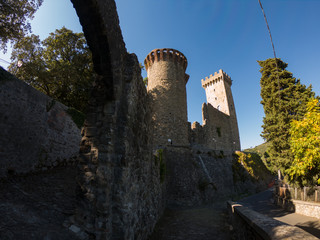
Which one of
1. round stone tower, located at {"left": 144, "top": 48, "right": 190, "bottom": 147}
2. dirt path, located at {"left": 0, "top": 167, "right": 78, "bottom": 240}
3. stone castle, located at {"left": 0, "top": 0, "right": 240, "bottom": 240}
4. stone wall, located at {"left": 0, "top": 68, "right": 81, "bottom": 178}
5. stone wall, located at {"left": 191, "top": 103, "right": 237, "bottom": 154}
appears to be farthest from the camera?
stone wall, located at {"left": 191, "top": 103, "right": 237, "bottom": 154}

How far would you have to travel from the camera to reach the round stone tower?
1394 centimetres

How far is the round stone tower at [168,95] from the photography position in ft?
45.7

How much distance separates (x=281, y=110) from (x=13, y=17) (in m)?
19.2

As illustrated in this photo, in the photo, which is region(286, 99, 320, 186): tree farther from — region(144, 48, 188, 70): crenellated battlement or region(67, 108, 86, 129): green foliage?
region(67, 108, 86, 129): green foliage

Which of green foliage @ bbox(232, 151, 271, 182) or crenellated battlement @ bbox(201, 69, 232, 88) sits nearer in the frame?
green foliage @ bbox(232, 151, 271, 182)

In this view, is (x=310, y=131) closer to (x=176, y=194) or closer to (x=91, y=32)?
(x=176, y=194)

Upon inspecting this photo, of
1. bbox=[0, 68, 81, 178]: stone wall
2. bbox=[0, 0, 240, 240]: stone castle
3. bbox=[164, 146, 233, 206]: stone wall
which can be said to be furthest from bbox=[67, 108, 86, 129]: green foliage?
bbox=[164, 146, 233, 206]: stone wall

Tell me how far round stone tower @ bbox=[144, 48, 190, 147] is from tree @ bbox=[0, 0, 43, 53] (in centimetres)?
955

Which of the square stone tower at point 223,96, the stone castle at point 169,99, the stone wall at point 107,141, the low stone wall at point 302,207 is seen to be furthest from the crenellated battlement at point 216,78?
the stone wall at point 107,141

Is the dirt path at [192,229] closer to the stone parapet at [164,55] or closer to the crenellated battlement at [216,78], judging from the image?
the stone parapet at [164,55]

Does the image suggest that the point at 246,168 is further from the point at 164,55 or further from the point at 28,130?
the point at 28,130

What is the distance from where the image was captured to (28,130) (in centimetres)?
697

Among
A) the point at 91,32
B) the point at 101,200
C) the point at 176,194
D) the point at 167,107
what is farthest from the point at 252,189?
the point at 91,32

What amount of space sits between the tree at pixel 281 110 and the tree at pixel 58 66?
50.6 ft
